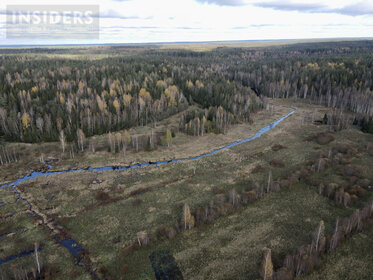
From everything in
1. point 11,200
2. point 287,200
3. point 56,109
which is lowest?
point 11,200

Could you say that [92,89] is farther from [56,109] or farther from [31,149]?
[31,149]

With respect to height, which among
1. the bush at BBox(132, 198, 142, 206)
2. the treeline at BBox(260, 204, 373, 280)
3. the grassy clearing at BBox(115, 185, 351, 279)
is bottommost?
the bush at BBox(132, 198, 142, 206)

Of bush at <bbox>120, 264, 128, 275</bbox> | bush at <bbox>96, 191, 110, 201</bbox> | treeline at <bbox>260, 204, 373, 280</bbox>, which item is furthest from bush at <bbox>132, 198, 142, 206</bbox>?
treeline at <bbox>260, 204, 373, 280</bbox>

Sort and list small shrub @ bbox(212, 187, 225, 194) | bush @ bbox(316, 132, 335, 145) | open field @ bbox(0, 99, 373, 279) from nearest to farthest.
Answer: open field @ bbox(0, 99, 373, 279) → small shrub @ bbox(212, 187, 225, 194) → bush @ bbox(316, 132, 335, 145)

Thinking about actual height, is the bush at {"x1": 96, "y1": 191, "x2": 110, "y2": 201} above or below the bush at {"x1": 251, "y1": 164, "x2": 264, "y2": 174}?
below

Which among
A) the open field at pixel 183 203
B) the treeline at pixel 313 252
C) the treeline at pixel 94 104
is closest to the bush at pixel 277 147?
the open field at pixel 183 203

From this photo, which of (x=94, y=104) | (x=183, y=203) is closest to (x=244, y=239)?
(x=183, y=203)

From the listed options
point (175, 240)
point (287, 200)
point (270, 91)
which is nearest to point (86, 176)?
point (175, 240)

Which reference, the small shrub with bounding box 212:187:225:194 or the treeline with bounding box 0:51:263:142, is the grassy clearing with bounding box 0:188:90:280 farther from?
the treeline with bounding box 0:51:263:142
